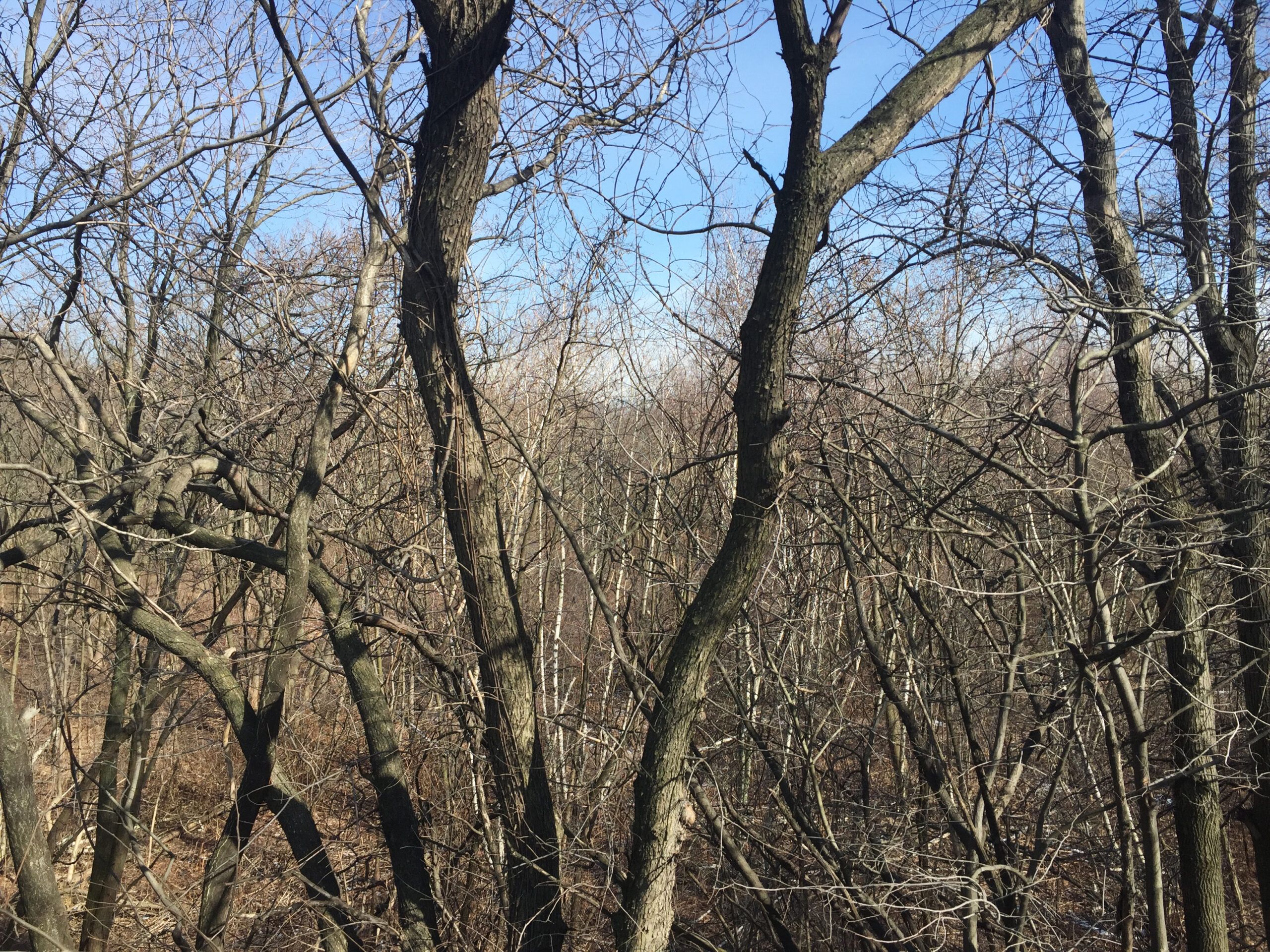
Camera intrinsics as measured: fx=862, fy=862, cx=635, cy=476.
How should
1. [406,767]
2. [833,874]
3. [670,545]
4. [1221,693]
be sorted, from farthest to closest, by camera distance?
[1221,693] → [670,545] → [406,767] → [833,874]

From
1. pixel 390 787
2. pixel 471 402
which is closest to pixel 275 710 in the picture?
pixel 390 787

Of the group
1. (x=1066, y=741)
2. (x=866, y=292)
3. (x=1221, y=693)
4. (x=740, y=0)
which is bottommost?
(x=1066, y=741)

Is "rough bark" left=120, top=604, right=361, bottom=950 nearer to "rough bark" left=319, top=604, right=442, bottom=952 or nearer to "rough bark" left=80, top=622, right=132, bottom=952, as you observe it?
"rough bark" left=319, top=604, right=442, bottom=952

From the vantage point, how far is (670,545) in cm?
518

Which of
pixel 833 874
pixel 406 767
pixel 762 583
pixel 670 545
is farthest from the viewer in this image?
pixel 670 545

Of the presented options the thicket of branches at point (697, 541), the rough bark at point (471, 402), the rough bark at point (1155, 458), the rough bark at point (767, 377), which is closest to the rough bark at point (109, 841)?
the thicket of branches at point (697, 541)

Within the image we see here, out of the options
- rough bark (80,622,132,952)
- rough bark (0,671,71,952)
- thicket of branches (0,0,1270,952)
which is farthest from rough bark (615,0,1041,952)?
rough bark (80,622,132,952)

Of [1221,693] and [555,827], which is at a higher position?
[1221,693]

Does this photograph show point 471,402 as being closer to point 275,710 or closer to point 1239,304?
point 275,710

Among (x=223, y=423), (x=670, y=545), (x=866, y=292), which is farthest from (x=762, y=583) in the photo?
(x=223, y=423)

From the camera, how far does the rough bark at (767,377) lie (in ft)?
10.1

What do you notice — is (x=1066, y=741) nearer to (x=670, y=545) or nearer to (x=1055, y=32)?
(x=670, y=545)

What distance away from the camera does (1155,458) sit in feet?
16.1

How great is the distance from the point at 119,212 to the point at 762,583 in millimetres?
4292
